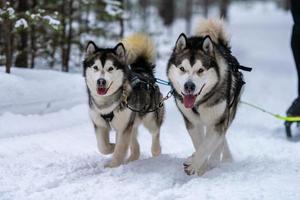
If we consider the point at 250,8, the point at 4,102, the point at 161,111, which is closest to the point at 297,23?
the point at 161,111

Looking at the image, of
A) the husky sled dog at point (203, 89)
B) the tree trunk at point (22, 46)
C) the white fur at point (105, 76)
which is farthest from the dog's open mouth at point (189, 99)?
the tree trunk at point (22, 46)

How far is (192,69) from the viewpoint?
3.81 metres

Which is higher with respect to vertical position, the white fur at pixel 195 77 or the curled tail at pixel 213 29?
the curled tail at pixel 213 29

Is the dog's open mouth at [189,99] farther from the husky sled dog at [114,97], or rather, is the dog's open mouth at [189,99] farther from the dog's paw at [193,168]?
the husky sled dog at [114,97]

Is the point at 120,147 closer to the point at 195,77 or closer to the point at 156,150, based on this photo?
the point at 156,150

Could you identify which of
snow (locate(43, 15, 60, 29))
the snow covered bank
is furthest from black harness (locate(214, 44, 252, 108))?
the snow covered bank

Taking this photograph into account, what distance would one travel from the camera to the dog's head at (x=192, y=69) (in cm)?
379

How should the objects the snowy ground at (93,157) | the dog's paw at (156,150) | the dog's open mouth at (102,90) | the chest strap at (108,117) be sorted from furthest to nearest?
the dog's paw at (156,150), the chest strap at (108,117), the dog's open mouth at (102,90), the snowy ground at (93,157)

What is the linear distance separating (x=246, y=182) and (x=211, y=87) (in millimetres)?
805

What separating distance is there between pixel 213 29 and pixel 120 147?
54.6 inches

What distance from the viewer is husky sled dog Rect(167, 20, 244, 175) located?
3834mm

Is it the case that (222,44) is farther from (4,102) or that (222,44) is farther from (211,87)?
(4,102)

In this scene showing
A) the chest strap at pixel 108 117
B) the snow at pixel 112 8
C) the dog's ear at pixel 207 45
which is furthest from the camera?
the snow at pixel 112 8

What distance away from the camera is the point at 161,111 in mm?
5004
